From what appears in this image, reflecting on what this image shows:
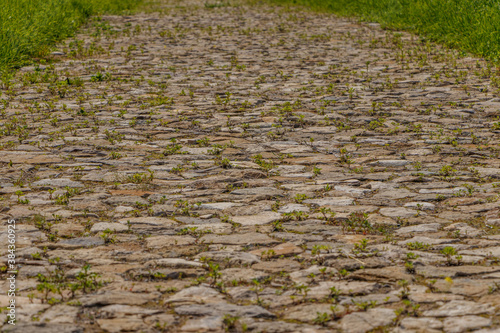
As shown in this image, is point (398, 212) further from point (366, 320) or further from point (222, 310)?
point (222, 310)

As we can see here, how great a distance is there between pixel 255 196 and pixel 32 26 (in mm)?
7875

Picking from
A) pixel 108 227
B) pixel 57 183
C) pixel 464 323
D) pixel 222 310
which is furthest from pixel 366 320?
pixel 57 183

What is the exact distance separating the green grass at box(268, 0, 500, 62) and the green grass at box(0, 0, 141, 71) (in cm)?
655

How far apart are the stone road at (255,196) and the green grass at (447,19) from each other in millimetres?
770

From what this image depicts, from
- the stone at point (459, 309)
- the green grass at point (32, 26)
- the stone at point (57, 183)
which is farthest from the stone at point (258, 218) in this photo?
the green grass at point (32, 26)

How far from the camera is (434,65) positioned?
33.2 ft

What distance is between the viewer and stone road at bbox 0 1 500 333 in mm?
3053

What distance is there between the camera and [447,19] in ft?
40.7

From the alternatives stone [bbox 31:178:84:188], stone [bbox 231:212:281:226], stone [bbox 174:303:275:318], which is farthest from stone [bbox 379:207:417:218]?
stone [bbox 31:178:84:188]

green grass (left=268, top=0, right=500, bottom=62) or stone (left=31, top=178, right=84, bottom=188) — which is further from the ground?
green grass (left=268, top=0, right=500, bottom=62)

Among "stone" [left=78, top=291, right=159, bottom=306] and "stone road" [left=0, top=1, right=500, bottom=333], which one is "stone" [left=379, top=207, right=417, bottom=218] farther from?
"stone" [left=78, top=291, right=159, bottom=306]

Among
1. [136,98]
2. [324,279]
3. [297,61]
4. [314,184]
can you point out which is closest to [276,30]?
[297,61]

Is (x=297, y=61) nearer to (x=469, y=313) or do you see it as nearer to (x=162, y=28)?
(x=162, y=28)

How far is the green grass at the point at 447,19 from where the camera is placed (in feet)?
34.7
